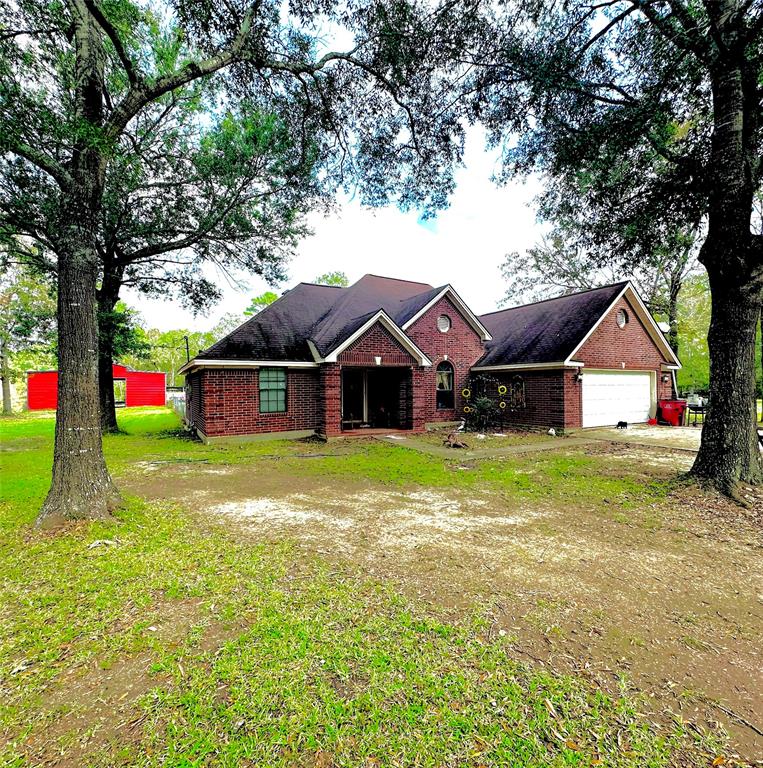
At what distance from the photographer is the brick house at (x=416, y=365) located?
14.0 metres

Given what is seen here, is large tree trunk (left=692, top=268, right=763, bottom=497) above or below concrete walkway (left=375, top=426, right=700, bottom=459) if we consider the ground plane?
above

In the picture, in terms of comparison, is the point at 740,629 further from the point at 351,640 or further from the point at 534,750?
the point at 351,640

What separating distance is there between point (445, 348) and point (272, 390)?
8300 millimetres

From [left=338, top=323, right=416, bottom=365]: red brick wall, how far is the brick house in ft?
0.13

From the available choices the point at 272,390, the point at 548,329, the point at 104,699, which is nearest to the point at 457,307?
the point at 548,329

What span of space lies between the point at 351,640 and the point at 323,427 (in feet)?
38.2

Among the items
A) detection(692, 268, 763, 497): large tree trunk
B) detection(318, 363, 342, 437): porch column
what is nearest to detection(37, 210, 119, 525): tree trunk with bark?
detection(318, 363, 342, 437): porch column

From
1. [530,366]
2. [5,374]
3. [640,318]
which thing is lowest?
[530,366]

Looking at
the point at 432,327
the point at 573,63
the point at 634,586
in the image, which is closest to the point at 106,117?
the point at 573,63

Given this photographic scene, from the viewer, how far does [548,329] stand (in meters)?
17.2

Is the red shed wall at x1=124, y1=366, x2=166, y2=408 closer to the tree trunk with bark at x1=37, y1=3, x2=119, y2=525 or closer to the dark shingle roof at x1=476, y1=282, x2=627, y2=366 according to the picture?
the dark shingle roof at x1=476, y1=282, x2=627, y2=366

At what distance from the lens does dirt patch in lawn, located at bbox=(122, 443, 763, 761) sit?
269cm

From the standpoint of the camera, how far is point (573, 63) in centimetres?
745

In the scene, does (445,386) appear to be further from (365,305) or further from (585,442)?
(585,442)
